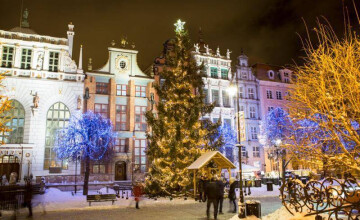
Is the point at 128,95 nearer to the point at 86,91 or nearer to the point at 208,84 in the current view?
the point at 86,91

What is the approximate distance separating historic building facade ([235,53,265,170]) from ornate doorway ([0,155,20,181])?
27.3 m

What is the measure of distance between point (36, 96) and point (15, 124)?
368 cm

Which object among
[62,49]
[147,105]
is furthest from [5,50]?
[147,105]

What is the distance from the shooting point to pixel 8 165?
94.3 ft

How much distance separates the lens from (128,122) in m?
34.2

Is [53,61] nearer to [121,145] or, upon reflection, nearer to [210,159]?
[121,145]

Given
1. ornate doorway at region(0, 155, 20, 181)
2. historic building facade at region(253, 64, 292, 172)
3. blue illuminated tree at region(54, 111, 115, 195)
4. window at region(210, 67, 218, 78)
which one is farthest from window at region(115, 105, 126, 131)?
historic building facade at region(253, 64, 292, 172)

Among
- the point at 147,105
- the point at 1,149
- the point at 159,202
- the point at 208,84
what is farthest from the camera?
the point at 208,84

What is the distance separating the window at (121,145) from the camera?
33.0 m

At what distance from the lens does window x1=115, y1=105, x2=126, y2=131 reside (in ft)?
111

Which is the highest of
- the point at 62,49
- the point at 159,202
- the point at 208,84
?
the point at 62,49

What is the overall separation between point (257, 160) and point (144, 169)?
16.0 metres

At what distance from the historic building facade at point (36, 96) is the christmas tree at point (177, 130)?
14.8 m

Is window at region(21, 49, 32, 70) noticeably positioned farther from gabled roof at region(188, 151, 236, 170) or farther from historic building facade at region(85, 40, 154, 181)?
Result: gabled roof at region(188, 151, 236, 170)
